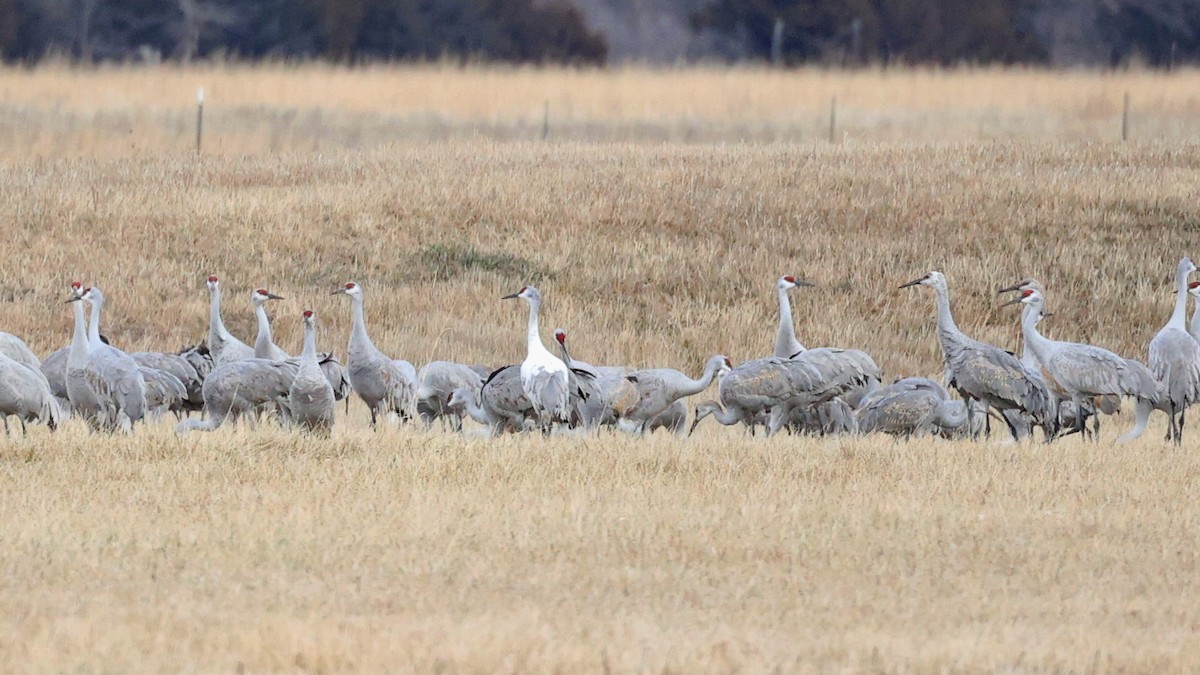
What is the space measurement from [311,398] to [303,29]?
3818cm

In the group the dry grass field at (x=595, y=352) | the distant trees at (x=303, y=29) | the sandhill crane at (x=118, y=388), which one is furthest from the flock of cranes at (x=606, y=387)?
the distant trees at (x=303, y=29)

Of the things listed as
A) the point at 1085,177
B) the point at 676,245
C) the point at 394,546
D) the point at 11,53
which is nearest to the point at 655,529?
the point at 394,546

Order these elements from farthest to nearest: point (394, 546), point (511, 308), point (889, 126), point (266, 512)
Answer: point (889, 126) → point (511, 308) → point (266, 512) → point (394, 546)

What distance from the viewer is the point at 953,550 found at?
823 centimetres

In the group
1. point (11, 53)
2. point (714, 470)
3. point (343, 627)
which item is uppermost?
point (343, 627)

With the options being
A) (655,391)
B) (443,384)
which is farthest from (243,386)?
(655,391)

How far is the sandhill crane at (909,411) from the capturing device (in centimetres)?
1284

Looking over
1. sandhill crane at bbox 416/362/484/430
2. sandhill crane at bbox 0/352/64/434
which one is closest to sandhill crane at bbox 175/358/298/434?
sandhill crane at bbox 0/352/64/434

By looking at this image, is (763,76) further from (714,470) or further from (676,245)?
(714,470)

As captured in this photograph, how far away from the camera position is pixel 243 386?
12234mm

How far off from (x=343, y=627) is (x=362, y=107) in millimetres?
29858

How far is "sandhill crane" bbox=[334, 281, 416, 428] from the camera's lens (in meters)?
13.2

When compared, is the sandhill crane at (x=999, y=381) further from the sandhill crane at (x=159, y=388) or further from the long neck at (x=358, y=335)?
the sandhill crane at (x=159, y=388)

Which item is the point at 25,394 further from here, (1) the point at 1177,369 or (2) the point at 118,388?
(1) the point at 1177,369
